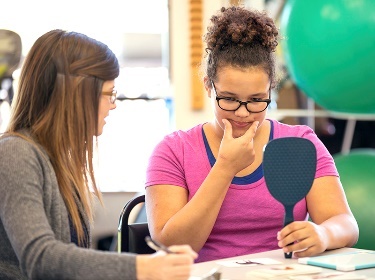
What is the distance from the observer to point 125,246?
1.96 meters

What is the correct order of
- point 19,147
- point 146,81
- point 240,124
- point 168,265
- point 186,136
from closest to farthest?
1. point 168,265
2. point 19,147
3. point 240,124
4. point 186,136
5. point 146,81

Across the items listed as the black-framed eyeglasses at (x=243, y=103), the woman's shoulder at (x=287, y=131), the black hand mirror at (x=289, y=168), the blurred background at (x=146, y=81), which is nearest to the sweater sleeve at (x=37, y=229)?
the black hand mirror at (x=289, y=168)

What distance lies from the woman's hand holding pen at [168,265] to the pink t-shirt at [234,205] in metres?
0.67

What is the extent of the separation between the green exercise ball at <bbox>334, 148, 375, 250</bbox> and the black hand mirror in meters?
1.12

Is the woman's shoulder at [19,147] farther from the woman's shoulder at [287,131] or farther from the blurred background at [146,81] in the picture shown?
the blurred background at [146,81]

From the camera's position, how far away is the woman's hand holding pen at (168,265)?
3.84 ft

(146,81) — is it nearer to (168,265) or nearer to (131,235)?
(131,235)

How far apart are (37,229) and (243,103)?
0.72 meters

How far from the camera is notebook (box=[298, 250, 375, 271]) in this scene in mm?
1474

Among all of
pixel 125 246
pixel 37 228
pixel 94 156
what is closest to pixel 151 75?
pixel 125 246

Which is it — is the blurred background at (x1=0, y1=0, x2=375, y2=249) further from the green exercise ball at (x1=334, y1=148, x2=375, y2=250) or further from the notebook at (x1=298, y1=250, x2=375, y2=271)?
the notebook at (x1=298, y1=250, x2=375, y2=271)

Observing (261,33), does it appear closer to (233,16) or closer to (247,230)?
(233,16)

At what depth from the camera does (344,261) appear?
1.52 meters

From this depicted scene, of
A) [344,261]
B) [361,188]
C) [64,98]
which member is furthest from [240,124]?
[361,188]
